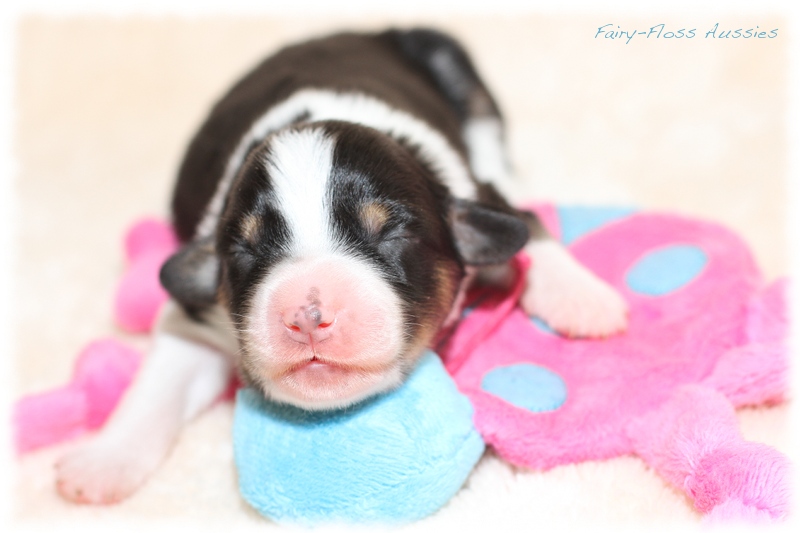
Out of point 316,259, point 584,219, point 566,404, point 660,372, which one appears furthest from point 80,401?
point 584,219

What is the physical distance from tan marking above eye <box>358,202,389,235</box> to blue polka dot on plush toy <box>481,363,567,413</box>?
0.52 metres

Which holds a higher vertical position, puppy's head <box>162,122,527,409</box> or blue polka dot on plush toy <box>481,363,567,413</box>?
puppy's head <box>162,122,527,409</box>

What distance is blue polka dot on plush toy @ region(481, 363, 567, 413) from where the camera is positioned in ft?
7.04

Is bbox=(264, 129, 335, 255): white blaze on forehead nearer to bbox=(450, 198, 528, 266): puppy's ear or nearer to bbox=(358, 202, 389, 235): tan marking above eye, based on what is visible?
bbox=(358, 202, 389, 235): tan marking above eye

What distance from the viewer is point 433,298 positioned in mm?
2162

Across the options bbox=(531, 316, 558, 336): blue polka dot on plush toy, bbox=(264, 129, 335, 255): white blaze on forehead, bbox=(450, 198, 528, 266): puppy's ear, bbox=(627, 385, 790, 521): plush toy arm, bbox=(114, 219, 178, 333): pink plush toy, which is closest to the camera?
bbox=(627, 385, 790, 521): plush toy arm

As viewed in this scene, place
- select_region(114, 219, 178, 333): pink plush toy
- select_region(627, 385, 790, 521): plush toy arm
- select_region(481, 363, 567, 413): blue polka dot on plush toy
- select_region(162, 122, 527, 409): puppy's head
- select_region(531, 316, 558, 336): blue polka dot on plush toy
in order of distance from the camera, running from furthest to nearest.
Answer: select_region(114, 219, 178, 333): pink plush toy → select_region(531, 316, 558, 336): blue polka dot on plush toy → select_region(481, 363, 567, 413): blue polka dot on plush toy → select_region(162, 122, 527, 409): puppy's head → select_region(627, 385, 790, 521): plush toy arm

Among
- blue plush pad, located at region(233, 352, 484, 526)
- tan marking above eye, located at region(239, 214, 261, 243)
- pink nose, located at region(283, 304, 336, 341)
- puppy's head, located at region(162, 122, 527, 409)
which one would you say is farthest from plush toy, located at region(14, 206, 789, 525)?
tan marking above eye, located at region(239, 214, 261, 243)

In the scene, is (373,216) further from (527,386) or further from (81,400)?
(81,400)

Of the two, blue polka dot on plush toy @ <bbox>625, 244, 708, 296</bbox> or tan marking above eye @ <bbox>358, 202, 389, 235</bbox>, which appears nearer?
tan marking above eye @ <bbox>358, 202, 389, 235</bbox>

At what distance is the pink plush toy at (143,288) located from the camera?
3008mm

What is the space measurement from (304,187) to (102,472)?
3.17 feet

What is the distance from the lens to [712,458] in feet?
6.07

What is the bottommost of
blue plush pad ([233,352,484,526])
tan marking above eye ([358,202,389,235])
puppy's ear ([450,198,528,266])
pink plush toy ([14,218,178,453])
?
pink plush toy ([14,218,178,453])
